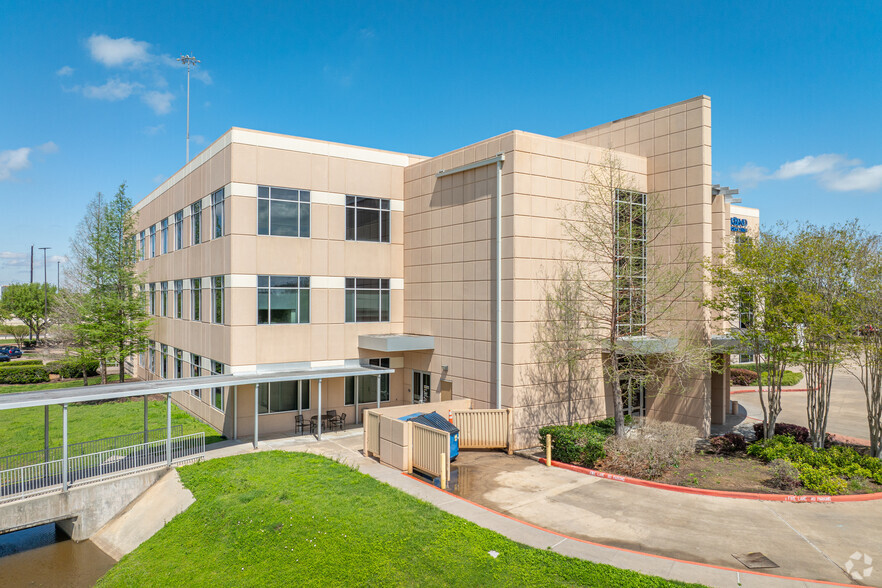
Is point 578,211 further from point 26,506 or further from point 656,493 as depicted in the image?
point 26,506

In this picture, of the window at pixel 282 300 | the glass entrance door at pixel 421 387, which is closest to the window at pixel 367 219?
the window at pixel 282 300

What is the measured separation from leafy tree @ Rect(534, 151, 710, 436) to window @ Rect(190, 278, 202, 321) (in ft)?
51.4

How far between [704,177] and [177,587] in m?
21.1

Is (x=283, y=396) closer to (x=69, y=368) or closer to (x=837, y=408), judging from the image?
(x=69, y=368)

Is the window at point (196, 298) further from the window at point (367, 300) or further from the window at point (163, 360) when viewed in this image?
the window at point (367, 300)

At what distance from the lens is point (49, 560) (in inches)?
580

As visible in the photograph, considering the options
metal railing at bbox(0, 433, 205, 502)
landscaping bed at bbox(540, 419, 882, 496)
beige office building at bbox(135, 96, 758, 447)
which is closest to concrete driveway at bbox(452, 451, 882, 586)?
landscaping bed at bbox(540, 419, 882, 496)

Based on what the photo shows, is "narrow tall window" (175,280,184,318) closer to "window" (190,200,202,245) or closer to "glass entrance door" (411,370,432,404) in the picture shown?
"window" (190,200,202,245)

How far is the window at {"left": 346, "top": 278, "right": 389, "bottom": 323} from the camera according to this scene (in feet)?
78.2

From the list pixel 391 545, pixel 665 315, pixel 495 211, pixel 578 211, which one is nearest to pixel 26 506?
pixel 391 545

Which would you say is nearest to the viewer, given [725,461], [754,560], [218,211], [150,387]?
[754,560]

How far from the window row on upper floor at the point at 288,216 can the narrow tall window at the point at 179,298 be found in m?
1.98

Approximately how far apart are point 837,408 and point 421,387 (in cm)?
2138

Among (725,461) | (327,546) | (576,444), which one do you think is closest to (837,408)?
(725,461)
